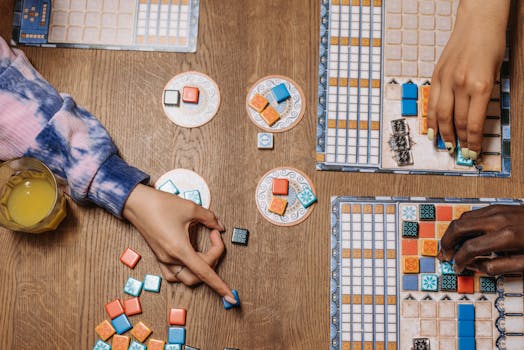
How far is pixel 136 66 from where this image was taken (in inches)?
54.2

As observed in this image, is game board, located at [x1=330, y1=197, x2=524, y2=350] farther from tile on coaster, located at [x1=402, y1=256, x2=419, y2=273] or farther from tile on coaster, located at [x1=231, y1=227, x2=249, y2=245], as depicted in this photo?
tile on coaster, located at [x1=231, y1=227, x2=249, y2=245]

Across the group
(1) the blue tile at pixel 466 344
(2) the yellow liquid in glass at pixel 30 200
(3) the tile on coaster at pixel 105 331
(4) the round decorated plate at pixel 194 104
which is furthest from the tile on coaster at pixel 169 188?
(1) the blue tile at pixel 466 344

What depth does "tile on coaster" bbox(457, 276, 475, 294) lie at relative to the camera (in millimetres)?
1310

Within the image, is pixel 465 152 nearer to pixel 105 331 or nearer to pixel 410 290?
pixel 410 290

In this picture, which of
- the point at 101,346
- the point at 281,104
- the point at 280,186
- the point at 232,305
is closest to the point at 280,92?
the point at 281,104

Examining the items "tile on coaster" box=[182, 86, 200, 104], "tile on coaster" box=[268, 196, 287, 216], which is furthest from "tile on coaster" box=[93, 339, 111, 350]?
"tile on coaster" box=[182, 86, 200, 104]

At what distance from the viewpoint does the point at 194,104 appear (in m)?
1.36

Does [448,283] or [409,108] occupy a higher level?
[409,108]

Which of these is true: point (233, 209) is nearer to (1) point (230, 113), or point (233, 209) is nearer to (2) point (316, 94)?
(1) point (230, 113)

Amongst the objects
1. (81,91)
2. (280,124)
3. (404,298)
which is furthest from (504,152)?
(81,91)

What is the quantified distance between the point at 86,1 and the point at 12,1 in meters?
0.19

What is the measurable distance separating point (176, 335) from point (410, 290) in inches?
23.1

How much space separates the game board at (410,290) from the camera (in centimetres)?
130

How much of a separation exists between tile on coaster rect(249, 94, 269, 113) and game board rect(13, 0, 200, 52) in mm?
210
